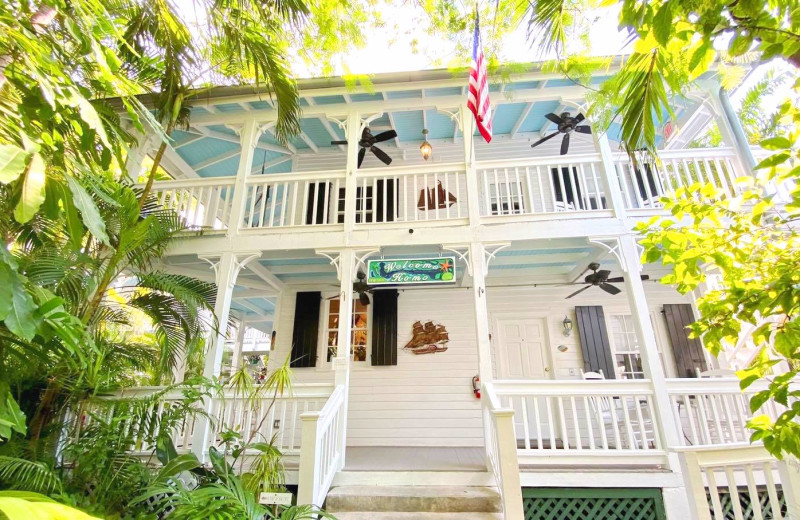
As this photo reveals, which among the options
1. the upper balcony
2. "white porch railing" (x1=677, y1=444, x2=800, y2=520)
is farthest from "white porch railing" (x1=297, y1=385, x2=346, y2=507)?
"white porch railing" (x1=677, y1=444, x2=800, y2=520)

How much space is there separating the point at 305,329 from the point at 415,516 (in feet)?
14.6

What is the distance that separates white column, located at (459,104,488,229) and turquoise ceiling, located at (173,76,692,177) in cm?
40

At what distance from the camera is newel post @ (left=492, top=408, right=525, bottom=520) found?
3.30 m

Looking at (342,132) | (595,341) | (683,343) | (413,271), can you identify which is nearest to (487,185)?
(413,271)

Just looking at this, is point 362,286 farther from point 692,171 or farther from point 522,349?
point 692,171

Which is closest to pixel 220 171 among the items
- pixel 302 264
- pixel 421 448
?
pixel 302 264

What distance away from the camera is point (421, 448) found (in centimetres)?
639

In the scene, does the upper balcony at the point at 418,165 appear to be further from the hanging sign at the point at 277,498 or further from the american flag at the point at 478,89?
the hanging sign at the point at 277,498

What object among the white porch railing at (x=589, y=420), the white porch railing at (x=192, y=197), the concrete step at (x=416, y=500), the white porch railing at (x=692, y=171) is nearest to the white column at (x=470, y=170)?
the white porch railing at (x=692, y=171)

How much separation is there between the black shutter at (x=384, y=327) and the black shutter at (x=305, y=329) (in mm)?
1202

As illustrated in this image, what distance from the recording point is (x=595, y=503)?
409 cm

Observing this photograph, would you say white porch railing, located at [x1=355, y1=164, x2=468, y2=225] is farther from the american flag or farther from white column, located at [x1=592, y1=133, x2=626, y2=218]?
white column, located at [x1=592, y1=133, x2=626, y2=218]

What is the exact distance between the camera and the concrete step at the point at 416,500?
Result: 149 inches

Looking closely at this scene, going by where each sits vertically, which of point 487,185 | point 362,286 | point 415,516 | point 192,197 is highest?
point 192,197
